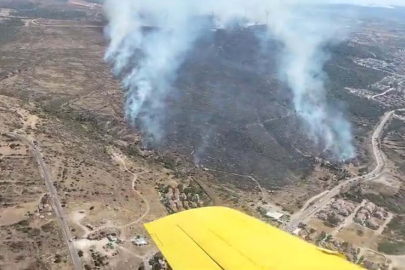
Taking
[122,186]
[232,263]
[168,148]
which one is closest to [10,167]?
[122,186]

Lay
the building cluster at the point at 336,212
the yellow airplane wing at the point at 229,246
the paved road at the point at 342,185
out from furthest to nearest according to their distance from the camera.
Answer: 1. the building cluster at the point at 336,212
2. the paved road at the point at 342,185
3. the yellow airplane wing at the point at 229,246

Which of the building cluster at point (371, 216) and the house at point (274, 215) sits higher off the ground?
the house at point (274, 215)

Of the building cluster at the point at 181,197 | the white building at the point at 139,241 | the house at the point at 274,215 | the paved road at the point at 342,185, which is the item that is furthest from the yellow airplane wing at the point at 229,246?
the house at the point at 274,215

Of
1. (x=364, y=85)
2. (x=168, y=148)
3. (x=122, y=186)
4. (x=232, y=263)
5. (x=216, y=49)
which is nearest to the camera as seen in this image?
(x=232, y=263)

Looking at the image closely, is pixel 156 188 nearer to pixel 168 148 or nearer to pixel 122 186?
pixel 122 186

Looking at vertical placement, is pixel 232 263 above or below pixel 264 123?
above

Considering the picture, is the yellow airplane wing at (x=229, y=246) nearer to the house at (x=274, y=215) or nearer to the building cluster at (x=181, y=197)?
the building cluster at (x=181, y=197)

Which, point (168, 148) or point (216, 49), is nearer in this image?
point (168, 148)
